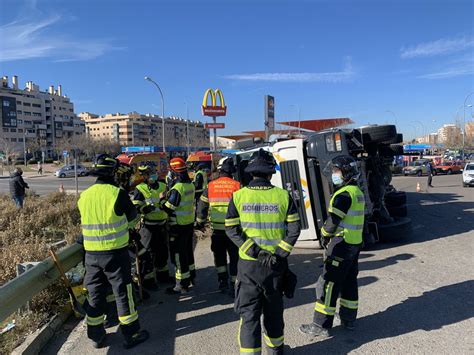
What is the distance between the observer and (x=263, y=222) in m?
3.42

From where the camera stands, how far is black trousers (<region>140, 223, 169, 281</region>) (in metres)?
5.57

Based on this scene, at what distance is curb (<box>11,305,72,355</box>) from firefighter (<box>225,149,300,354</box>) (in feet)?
7.02

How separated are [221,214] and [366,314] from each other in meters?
2.27

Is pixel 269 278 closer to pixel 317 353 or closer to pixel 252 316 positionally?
pixel 252 316

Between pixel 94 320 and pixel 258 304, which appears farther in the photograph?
pixel 94 320

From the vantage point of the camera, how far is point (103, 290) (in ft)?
13.2

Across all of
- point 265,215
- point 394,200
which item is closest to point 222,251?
point 265,215

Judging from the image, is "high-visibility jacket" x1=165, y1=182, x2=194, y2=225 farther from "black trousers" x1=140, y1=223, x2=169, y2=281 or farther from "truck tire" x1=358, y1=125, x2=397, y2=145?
"truck tire" x1=358, y1=125, x2=397, y2=145

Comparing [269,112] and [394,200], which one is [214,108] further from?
[394,200]

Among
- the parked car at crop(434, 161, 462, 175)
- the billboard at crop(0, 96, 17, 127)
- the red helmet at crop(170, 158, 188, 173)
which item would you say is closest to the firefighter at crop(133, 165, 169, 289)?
the red helmet at crop(170, 158, 188, 173)

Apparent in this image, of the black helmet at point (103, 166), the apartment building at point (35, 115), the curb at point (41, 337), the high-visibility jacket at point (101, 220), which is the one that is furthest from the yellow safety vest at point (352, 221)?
the apartment building at point (35, 115)

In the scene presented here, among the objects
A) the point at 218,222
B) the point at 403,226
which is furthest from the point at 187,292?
the point at 403,226

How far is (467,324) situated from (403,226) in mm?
3956

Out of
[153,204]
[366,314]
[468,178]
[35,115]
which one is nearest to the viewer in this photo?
[366,314]
